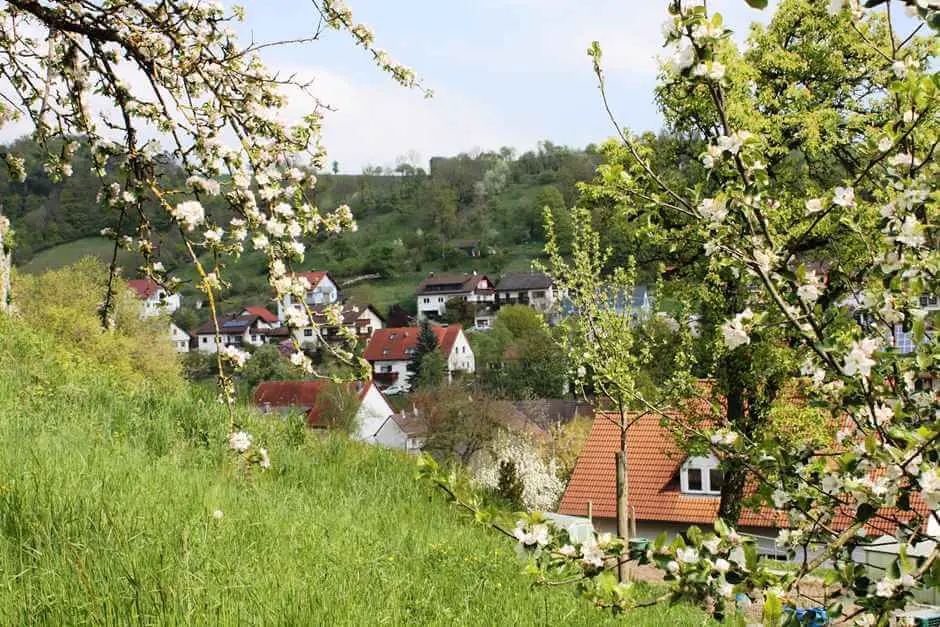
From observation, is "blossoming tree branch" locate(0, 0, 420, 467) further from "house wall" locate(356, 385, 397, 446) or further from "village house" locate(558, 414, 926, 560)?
"house wall" locate(356, 385, 397, 446)

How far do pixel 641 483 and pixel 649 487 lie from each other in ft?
0.94

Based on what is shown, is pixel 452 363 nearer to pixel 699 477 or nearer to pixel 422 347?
pixel 422 347

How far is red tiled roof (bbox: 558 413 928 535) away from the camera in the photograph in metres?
21.9

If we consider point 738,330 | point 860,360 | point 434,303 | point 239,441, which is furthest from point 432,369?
point 860,360

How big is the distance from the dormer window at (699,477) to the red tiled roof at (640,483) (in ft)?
0.70

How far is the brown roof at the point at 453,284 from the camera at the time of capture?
91.2 meters

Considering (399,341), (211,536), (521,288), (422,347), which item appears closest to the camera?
(211,536)

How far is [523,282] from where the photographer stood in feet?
300

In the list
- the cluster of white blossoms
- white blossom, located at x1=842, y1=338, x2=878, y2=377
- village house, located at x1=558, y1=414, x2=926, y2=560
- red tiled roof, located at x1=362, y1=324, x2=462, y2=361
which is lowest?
village house, located at x1=558, y1=414, x2=926, y2=560

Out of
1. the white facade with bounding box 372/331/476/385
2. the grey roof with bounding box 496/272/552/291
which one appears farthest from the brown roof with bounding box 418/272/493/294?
the white facade with bounding box 372/331/476/385

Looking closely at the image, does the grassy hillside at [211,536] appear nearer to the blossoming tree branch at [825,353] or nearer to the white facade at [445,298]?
the blossoming tree branch at [825,353]

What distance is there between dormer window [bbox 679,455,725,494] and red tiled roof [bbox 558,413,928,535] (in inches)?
8.4

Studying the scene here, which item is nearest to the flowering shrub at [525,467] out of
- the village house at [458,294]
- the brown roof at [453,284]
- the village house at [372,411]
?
the village house at [372,411]

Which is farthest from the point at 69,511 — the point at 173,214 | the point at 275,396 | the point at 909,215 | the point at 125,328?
the point at 275,396
